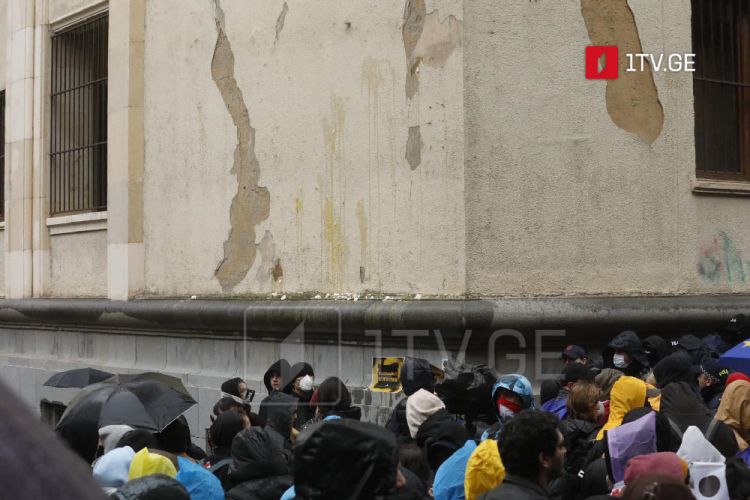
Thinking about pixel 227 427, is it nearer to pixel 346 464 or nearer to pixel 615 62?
pixel 346 464

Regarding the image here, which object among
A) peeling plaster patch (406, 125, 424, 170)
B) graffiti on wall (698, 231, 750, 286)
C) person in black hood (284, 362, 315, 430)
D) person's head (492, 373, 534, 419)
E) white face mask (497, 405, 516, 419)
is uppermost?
peeling plaster patch (406, 125, 424, 170)

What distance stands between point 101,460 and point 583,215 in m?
4.89

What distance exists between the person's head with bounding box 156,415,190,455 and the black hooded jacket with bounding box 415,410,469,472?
131 centimetres

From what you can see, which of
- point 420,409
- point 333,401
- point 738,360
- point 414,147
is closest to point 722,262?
point 738,360

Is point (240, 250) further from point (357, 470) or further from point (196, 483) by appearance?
point (357, 470)

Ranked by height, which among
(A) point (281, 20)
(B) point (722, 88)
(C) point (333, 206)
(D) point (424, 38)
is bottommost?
(C) point (333, 206)

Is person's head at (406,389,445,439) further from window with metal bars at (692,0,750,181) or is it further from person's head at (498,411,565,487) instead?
window with metal bars at (692,0,750,181)

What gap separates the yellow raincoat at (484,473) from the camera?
3.94 meters

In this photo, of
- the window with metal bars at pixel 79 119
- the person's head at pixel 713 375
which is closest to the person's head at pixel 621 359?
the person's head at pixel 713 375

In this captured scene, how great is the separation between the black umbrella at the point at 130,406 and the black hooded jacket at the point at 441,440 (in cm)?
149

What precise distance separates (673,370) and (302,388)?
2.97m

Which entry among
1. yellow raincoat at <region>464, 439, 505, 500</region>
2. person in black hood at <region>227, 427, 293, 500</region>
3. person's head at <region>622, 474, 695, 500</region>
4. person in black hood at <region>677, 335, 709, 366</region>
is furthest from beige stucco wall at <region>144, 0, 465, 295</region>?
person's head at <region>622, 474, 695, 500</region>

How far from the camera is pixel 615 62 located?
845 centimetres

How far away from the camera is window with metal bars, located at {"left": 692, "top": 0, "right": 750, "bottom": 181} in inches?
367
